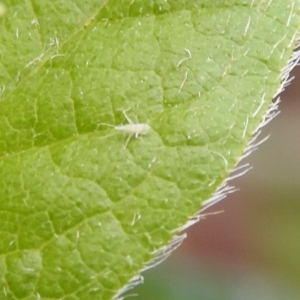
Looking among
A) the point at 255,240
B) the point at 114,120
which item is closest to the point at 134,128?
the point at 114,120

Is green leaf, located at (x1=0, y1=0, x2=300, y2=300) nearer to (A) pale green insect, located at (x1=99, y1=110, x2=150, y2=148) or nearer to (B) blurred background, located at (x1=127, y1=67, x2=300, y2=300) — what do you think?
(A) pale green insect, located at (x1=99, y1=110, x2=150, y2=148)

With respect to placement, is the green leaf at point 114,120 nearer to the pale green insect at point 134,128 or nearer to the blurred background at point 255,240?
the pale green insect at point 134,128

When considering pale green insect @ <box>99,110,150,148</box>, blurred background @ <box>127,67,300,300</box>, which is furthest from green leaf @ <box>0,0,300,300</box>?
blurred background @ <box>127,67,300,300</box>

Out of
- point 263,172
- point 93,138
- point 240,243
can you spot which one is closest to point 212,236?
point 240,243

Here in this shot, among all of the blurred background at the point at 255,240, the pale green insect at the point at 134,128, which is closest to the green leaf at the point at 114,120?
the pale green insect at the point at 134,128

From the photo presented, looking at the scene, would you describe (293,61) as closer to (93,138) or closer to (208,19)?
(208,19)

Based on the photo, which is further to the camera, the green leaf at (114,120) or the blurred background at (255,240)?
the blurred background at (255,240)

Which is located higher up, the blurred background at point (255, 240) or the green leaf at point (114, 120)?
the green leaf at point (114, 120)
